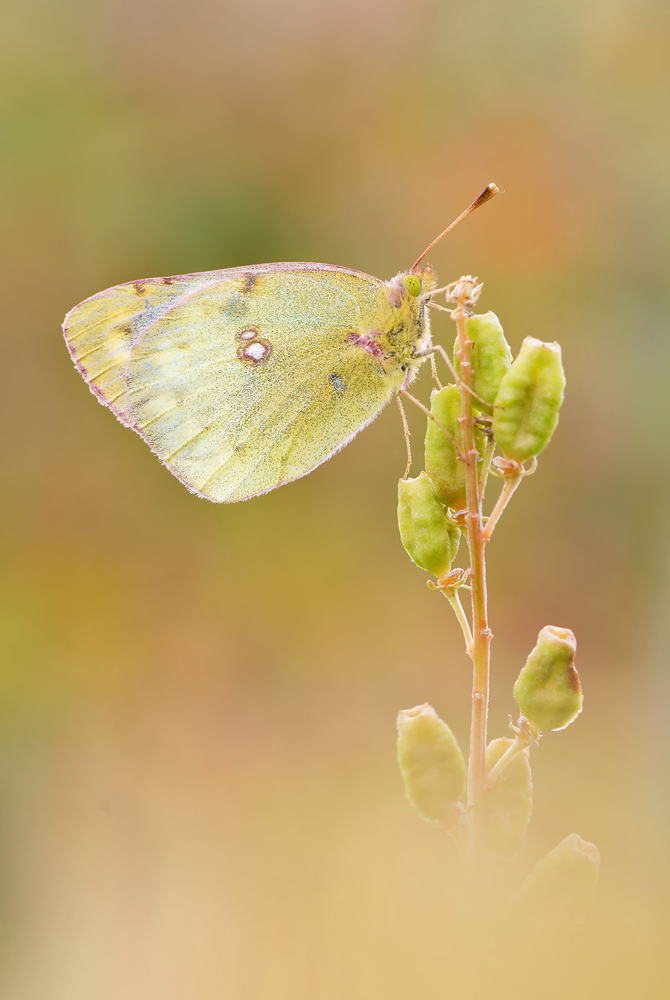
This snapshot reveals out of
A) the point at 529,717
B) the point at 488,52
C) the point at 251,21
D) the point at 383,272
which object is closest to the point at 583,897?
the point at 529,717

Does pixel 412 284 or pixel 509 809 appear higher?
pixel 412 284

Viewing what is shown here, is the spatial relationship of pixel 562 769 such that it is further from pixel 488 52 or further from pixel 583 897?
pixel 488 52

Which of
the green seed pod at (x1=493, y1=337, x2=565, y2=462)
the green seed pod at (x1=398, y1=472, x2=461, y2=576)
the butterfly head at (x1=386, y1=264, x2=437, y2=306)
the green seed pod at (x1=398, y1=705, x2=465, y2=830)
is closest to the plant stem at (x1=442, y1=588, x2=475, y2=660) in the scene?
the green seed pod at (x1=398, y1=472, x2=461, y2=576)

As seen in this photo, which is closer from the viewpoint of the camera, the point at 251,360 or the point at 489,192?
the point at 489,192

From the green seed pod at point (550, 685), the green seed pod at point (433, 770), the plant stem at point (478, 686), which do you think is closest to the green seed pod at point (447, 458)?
the plant stem at point (478, 686)

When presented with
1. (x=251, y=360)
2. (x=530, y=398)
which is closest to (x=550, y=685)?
(x=530, y=398)

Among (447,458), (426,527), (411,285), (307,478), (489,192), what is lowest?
(426,527)

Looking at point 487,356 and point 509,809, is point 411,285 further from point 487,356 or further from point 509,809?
point 509,809
